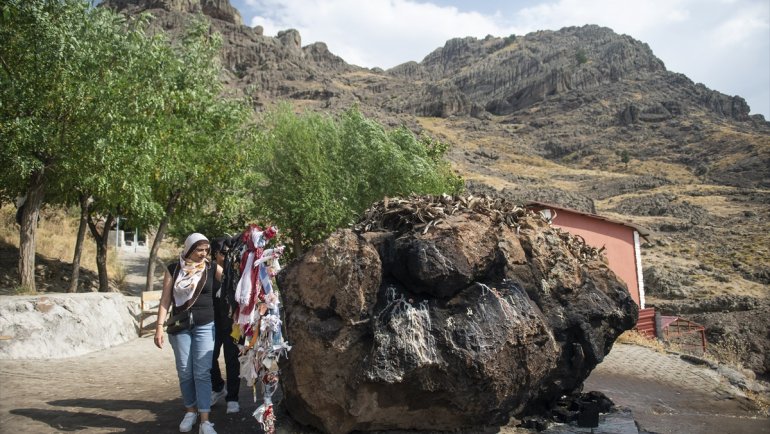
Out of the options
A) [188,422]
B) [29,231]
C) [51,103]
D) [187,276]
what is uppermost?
[51,103]

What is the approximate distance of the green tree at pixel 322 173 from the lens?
19528mm

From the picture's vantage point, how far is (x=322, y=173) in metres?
19.9

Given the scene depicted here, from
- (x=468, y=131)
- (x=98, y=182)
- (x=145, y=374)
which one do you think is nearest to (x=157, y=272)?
(x=98, y=182)

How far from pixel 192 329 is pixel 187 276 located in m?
0.50

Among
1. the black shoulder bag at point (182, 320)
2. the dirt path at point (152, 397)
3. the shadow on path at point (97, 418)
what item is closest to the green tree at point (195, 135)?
the dirt path at point (152, 397)

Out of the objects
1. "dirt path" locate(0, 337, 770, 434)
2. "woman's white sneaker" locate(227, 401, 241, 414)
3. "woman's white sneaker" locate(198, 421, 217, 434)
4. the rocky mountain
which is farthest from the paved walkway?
the rocky mountain

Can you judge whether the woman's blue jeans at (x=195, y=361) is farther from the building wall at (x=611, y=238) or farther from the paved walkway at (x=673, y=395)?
the building wall at (x=611, y=238)

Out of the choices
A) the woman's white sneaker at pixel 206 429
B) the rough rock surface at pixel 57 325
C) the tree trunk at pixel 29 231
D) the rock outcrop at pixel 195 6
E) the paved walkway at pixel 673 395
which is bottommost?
the paved walkway at pixel 673 395

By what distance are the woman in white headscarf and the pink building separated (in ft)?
56.2

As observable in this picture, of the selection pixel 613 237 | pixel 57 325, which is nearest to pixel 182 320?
pixel 57 325

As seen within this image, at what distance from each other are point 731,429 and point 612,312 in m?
2.32

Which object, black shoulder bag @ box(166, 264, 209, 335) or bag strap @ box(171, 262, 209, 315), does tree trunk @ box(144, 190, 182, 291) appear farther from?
black shoulder bag @ box(166, 264, 209, 335)

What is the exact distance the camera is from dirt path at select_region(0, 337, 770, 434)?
222 inches

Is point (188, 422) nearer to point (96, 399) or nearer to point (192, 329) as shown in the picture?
point (192, 329)
